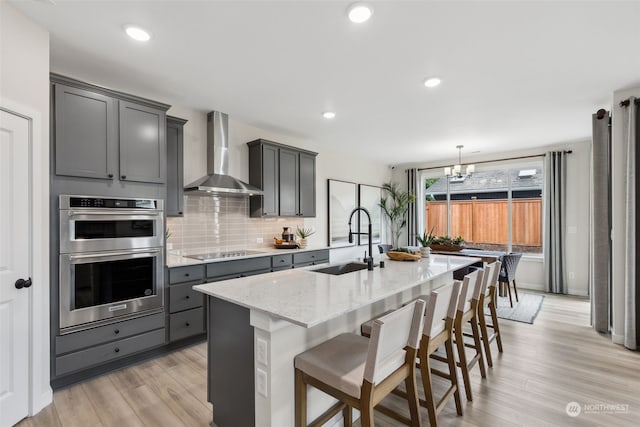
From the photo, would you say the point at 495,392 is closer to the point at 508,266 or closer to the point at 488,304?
the point at 488,304

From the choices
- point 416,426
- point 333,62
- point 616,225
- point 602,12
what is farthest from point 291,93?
point 616,225

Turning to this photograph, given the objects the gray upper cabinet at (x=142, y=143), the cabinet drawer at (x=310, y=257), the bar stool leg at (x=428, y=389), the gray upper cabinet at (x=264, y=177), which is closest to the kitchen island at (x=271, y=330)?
the bar stool leg at (x=428, y=389)

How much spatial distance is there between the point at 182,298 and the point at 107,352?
0.72 metres

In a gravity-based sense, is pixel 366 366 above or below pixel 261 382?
above

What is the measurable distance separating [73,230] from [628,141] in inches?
206

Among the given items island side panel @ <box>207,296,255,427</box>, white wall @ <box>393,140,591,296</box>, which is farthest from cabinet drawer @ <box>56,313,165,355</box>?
white wall @ <box>393,140,591,296</box>

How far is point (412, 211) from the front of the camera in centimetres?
721

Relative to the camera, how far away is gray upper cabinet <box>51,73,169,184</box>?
2.36 m

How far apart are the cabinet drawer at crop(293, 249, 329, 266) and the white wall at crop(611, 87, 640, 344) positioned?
3453 mm

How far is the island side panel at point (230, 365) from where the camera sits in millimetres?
1644

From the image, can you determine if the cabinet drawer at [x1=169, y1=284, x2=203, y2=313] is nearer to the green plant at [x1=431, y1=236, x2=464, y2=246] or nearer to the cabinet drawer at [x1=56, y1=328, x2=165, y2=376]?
the cabinet drawer at [x1=56, y1=328, x2=165, y2=376]

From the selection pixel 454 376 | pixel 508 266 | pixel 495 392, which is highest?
pixel 508 266

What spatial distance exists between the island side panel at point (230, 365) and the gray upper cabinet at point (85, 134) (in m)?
1.63

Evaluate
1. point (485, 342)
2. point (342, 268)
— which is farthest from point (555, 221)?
point (342, 268)
